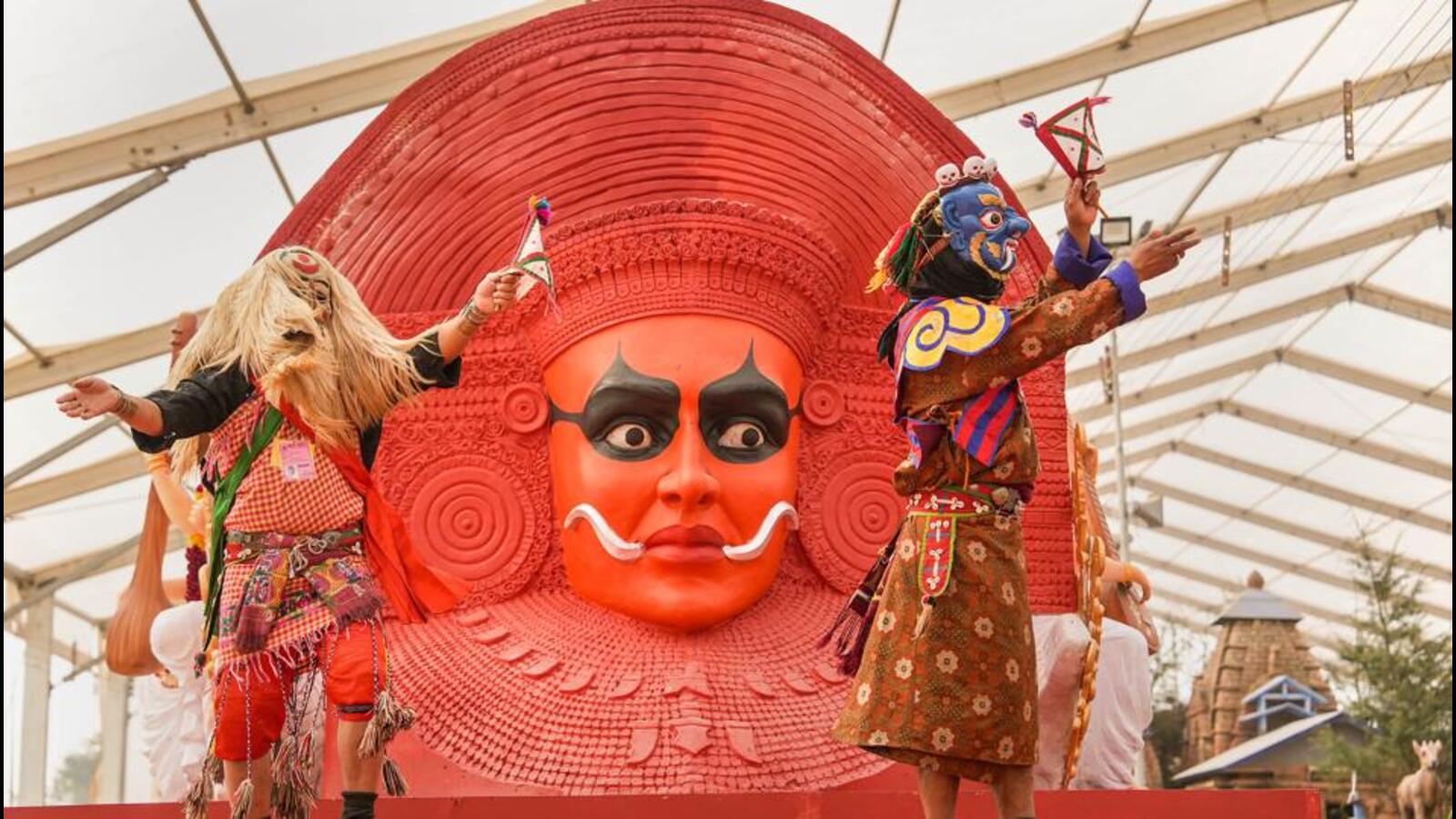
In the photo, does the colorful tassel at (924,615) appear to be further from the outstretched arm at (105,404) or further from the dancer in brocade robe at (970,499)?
the outstretched arm at (105,404)

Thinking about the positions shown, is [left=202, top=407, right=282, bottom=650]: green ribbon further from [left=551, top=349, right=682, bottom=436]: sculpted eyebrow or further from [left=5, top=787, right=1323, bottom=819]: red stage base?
[left=551, top=349, right=682, bottom=436]: sculpted eyebrow

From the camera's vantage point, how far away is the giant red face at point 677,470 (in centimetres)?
566

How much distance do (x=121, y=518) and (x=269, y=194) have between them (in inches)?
205

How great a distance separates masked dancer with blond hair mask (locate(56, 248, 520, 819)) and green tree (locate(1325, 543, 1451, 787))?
10.4 m

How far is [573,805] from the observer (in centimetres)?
472

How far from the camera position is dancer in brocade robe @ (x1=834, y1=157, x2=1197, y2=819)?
3.56 m

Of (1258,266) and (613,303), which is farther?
(1258,266)

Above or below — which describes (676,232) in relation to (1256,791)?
above

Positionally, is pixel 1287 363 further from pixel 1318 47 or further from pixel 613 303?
pixel 613 303

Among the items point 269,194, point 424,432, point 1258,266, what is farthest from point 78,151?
point 1258,266

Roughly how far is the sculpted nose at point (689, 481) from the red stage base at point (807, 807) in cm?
112

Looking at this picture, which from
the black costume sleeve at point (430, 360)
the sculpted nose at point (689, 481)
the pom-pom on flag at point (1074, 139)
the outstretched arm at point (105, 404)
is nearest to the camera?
the pom-pom on flag at point (1074, 139)

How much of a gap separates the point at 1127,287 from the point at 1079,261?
0.32 metres

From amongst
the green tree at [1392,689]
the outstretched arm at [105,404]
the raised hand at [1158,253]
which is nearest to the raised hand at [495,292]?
the outstretched arm at [105,404]
